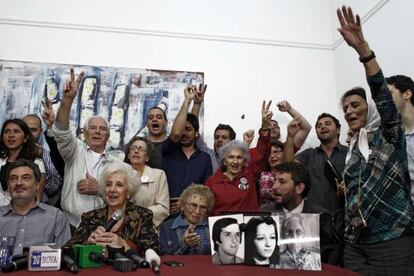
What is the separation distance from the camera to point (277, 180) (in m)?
2.33

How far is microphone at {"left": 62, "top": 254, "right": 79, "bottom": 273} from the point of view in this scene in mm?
1362

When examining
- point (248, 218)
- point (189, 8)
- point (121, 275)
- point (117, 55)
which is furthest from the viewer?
point (189, 8)

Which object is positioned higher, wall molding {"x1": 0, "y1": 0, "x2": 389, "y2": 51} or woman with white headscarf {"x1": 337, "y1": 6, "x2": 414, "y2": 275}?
wall molding {"x1": 0, "y1": 0, "x2": 389, "y2": 51}

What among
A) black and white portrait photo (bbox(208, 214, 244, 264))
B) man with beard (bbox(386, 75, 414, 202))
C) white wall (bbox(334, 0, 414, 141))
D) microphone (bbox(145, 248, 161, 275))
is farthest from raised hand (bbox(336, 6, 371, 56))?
white wall (bbox(334, 0, 414, 141))

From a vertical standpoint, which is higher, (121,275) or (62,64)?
(62,64)

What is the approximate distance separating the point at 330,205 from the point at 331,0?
2951 mm

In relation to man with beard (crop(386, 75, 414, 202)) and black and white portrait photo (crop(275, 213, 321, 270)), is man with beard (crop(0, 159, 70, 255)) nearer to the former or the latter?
black and white portrait photo (crop(275, 213, 321, 270))

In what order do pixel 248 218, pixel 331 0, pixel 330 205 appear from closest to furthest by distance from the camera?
pixel 248 218
pixel 330 205
pixel 331 0

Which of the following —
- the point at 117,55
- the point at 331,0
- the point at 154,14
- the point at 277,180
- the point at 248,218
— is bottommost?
the point at 248,218

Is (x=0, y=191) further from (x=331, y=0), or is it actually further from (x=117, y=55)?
(x=331, y=0)

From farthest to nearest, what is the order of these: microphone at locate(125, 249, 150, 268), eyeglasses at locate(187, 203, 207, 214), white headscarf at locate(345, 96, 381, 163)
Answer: eyeglasses at locate(187, 203, 207, 214)
white headscarf at locate(345, 96, 381, 163)
microphone at locate(125, 249, 150, 268)

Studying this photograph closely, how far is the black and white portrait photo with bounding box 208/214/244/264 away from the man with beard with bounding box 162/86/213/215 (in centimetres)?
118

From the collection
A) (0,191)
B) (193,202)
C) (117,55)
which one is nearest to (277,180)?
(193,202)

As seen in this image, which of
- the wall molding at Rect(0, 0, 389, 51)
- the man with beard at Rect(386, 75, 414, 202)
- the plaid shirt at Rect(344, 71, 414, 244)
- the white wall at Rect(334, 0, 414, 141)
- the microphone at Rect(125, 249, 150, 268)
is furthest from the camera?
the wall molding at Rect(0, 0, 389, 51)
